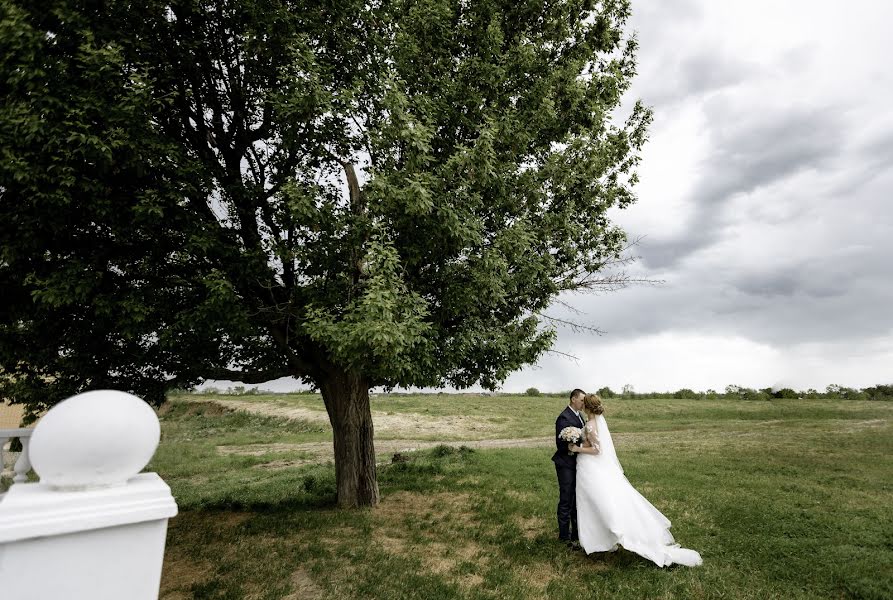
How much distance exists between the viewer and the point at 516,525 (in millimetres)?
11297

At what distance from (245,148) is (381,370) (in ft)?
19.5

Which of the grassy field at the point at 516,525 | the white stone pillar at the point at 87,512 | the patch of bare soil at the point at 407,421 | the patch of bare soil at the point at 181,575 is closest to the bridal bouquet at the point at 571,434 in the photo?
the grassy field at the point at 516,525

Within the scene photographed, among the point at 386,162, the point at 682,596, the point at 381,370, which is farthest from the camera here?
the point at 386,162

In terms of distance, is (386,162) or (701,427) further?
(701,427)

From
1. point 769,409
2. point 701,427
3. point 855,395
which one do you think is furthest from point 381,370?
point 855,395

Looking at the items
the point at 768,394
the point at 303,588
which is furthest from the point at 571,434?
the point at 768,394

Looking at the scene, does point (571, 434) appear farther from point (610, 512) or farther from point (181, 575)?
point (181, 575)

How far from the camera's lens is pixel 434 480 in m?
16.1

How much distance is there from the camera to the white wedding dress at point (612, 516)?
8.74 metres

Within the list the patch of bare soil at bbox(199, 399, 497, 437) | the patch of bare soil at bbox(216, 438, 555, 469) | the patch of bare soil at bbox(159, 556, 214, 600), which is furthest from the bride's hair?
the patch of bare soil at bbox(199, 399, 497, 437)

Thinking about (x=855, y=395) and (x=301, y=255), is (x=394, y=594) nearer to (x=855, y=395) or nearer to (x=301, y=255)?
(x=301, y=255)

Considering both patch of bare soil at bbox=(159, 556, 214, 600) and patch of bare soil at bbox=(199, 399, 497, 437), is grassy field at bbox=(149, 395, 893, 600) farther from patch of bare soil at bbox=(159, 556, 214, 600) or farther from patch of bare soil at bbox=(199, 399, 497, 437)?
patch of bare soil at bbox=(199, 399, 497, 437)

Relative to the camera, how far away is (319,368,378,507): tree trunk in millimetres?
12633

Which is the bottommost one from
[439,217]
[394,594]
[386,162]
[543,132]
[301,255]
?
[394,594]
